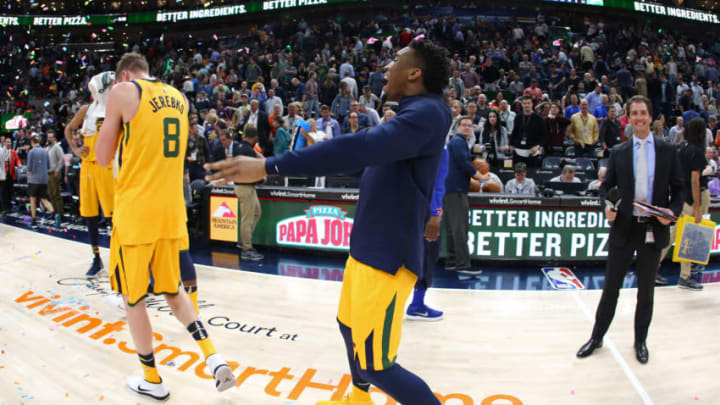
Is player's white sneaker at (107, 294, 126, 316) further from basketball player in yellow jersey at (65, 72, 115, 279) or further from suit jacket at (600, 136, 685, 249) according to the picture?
suit jacket at (600, 136, 685, 249)

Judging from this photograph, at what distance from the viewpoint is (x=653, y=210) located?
3500 millimetres

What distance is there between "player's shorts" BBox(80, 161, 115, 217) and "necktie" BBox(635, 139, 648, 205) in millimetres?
4726

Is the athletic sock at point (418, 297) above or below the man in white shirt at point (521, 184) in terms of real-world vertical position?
below

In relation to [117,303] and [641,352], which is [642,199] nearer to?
[641,352]

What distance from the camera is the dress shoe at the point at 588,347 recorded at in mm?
3779

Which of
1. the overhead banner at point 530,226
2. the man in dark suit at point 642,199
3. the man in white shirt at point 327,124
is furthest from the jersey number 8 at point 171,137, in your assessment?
the man in white shirt at point 327,124

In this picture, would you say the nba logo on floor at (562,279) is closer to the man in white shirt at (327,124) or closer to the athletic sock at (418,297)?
the athletic sock at (418,297)

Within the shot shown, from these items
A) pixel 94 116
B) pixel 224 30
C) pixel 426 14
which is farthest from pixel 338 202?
pixel 224 30

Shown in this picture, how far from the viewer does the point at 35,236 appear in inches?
319

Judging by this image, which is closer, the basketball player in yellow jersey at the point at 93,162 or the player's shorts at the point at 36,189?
the basketball player in yellow jersey at the point at 93,162

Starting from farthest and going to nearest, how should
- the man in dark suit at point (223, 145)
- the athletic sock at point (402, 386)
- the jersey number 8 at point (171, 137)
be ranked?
the man in dark suit at point (223, 145)
the jersey number 8 at point (171, 137)
the athletic sock at point (402, 386)

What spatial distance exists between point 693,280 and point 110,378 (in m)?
6.08

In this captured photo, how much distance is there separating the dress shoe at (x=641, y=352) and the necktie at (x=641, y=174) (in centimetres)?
111

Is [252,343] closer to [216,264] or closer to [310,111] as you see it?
[216,264]
